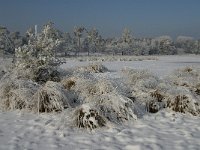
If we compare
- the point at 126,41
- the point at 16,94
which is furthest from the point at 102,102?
the point at 126,41

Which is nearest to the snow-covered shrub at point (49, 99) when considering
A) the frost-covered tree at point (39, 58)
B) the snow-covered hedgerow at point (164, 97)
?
the snow-covered hedgerow at point (164, 97)

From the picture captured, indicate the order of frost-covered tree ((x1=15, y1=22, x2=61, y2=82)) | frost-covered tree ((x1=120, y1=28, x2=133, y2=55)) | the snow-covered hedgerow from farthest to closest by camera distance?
1. frost-covered tree ((x1=120, y1=28, x2=133, y2=55))
2. frost-covered tree ((x1=15, y1=22, x2=61, y2=82))
3. the snow-covered hedgerow

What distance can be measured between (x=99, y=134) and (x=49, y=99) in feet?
6.97

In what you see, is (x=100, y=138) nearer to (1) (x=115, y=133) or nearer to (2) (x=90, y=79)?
(1) (x=115, y=133)

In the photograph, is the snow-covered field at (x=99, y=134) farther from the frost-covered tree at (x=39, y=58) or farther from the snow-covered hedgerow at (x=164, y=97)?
the frost-covered tree at (x=39, y=58)

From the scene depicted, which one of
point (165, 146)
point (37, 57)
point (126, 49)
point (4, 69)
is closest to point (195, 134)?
point (165, 146)

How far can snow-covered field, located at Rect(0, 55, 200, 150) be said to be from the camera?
5.76m

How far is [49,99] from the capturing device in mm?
8094

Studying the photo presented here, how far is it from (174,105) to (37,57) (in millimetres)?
4685

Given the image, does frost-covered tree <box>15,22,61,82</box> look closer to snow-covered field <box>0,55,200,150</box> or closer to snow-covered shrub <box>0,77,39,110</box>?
snow-covered shrub <box>0,77,39,110</box>

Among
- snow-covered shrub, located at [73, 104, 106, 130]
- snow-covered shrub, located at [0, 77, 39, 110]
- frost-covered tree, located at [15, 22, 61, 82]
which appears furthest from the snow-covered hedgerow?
frost-covered tree, located at [15, 22, 61, 82]

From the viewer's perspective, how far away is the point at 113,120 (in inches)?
279

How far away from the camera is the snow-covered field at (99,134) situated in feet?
18.9

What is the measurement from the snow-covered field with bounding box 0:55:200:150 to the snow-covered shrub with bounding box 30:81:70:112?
262 mm
